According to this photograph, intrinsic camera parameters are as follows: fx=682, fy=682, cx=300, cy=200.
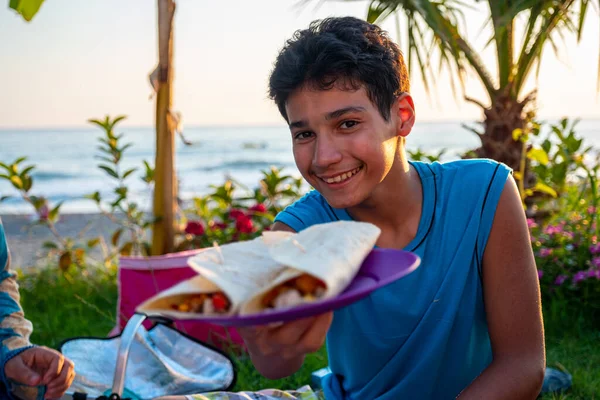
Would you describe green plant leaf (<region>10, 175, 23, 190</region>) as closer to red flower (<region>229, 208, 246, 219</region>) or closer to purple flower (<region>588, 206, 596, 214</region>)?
red flower (<region>229, 208, 246, 219</region>)

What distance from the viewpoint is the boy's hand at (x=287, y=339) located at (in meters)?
1.30

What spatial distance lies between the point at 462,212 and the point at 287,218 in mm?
480

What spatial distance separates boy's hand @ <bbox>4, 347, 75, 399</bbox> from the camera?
6.44ft

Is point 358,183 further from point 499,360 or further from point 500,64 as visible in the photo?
point 500,64

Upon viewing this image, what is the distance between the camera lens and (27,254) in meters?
7.73

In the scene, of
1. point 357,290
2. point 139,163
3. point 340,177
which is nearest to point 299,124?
point 340,177

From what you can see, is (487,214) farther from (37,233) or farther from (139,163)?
(139,163)

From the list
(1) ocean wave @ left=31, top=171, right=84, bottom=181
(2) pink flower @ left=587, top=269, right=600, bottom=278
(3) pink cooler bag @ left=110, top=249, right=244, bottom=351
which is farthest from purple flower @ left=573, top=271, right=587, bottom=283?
(1) ocean wave @ left=31, top=171, right=84, bottom=181

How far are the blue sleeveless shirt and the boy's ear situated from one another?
0.18 meters

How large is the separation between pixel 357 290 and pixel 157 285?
2651 mm

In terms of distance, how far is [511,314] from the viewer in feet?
5.65

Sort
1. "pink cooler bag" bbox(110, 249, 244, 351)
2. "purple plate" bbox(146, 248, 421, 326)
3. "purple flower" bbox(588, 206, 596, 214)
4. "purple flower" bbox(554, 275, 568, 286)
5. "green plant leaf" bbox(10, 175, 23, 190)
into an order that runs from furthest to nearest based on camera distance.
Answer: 1. "green plant leaf" bbox(10, 175, 23, 190)
2. "purple flower" bbox(588, 206, 596, 214)
3. "purple flower" bbox(554, 275, 568, 286)
4. "pink cooler bag" bbox(110, 249, 244, 351)
5. "purple plate" bbox(146, 248, 421, 326)

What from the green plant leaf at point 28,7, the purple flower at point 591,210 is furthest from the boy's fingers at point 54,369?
the purple flower at point 591,210

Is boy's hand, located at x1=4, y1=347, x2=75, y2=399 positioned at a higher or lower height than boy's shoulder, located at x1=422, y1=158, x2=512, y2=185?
lower
